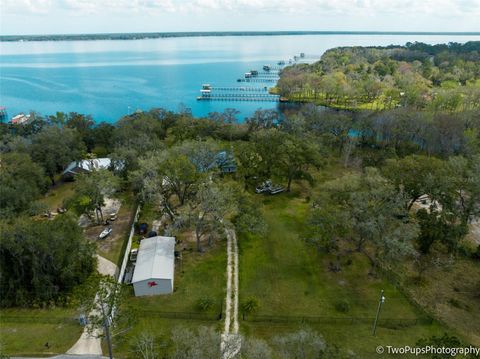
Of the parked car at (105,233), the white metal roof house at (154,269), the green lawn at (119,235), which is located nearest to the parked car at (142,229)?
the green lawn at (119,235)

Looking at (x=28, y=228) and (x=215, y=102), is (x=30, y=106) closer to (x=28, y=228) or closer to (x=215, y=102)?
(x=215, y=102)

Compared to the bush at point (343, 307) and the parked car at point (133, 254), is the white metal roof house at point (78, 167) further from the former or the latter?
the bush at point (343, 307)

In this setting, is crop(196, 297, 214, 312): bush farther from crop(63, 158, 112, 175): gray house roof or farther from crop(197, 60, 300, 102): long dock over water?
crop(197, 60, 300, 102): long dock over water

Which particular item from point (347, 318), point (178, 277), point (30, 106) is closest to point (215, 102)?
point (30, 106)

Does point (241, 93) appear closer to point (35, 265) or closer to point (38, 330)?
point (35, 265)

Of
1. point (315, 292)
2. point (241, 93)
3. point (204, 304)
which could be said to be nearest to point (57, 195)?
point (204, 304)

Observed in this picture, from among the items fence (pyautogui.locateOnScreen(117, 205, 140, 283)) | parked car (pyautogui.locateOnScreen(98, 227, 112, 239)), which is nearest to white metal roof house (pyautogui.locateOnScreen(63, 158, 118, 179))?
fence (pyautogui.locateOnScreen(117, 205, 140, 283))
